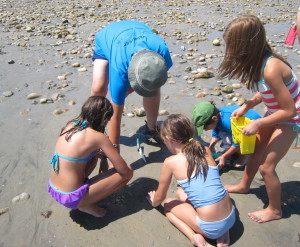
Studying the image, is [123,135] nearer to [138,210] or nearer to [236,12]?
[138,210]

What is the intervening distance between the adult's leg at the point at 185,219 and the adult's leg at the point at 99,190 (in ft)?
1.64

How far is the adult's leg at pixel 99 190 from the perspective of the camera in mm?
2662

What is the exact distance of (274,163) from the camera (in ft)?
8.02

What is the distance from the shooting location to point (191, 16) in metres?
9.38

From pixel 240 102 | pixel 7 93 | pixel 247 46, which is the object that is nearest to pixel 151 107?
pixel 240 102

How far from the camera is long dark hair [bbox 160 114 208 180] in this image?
2.32 metres

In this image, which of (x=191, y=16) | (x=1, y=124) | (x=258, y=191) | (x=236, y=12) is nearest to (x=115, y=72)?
(x=258, y=191)

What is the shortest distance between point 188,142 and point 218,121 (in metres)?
0.91

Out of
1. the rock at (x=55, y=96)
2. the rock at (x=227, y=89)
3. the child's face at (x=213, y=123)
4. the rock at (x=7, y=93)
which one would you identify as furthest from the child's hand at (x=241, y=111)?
the rock at (x=7, y=93)

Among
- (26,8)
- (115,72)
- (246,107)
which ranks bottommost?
(26,8)

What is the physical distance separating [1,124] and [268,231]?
364 cm

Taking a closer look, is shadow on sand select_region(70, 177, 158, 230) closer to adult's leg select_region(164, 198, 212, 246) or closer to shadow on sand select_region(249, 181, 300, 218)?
adult's leg select_region(164, 198, 212, 246)

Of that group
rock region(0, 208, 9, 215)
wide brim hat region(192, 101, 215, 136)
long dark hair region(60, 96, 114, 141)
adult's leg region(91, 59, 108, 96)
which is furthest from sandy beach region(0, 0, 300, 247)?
long dark hair region(60, 96, 114, 141)

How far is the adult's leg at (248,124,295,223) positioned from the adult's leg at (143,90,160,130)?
151 centimetres
